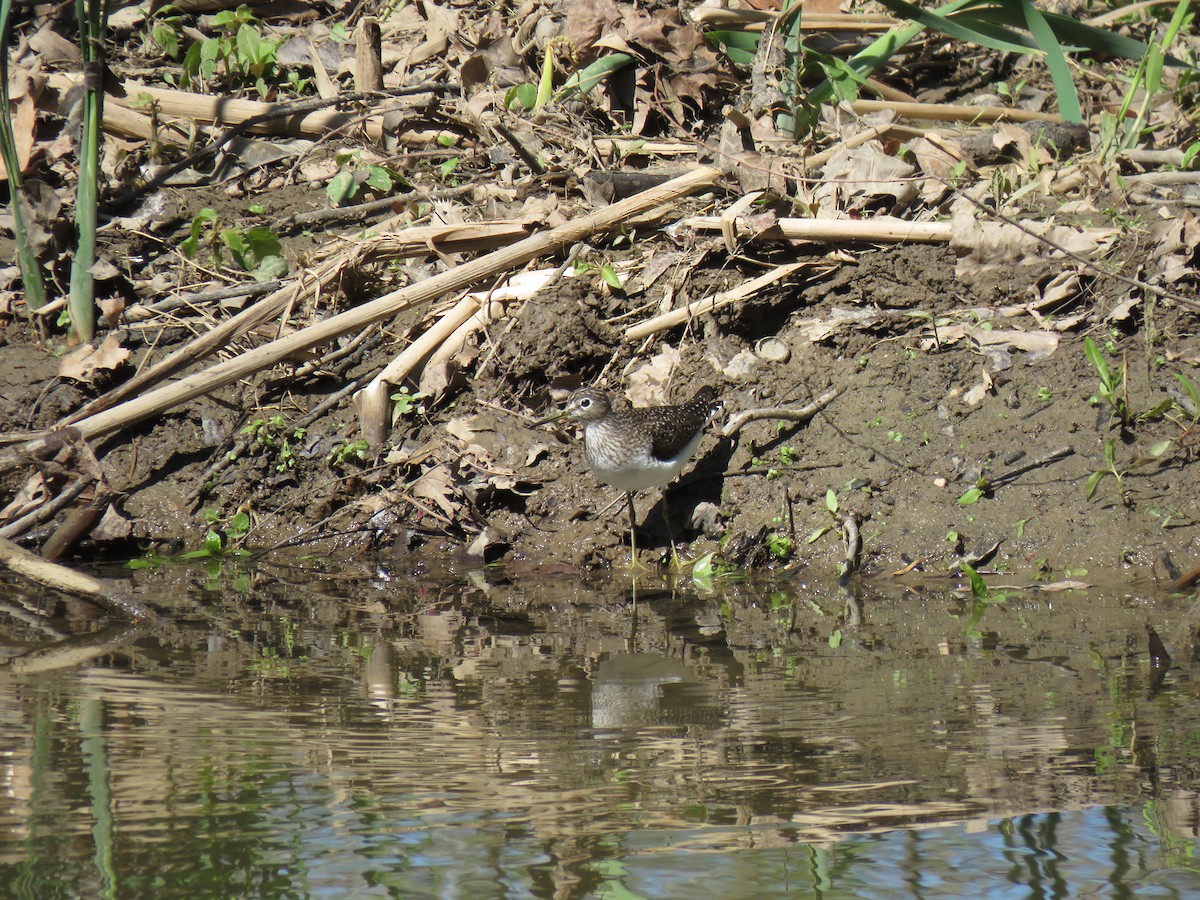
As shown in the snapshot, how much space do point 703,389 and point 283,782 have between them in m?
4.13

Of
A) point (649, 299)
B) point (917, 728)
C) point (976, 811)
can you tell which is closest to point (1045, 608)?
point (917, 728)

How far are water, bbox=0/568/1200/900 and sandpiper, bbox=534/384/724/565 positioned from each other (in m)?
0.95

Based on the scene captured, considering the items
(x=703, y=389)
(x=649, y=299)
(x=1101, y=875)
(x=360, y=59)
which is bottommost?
(x=1101, y=875)

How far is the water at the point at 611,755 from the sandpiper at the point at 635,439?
3.12 ft

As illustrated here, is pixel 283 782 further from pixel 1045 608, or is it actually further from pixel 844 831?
pixel 1045 608

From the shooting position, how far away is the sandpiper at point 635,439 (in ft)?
19.8

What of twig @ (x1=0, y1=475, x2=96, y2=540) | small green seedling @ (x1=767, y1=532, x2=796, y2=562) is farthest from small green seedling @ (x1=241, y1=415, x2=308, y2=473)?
small green seedling @ (x1=767, y1=532, x2=796, y2=562)

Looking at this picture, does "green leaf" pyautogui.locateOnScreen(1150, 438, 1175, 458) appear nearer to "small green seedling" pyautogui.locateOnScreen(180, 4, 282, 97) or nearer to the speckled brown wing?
the speckled brown wing

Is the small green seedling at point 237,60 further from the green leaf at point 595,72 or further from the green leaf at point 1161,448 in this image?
the green leaf at point 1161,448

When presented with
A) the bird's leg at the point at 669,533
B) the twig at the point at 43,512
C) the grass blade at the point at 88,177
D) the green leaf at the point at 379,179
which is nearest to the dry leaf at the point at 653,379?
the bird's leg at the point at 669,533

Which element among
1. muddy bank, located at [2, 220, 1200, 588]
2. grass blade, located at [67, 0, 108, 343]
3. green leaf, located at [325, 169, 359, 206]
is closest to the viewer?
muddy bank, located at [2, 220, 1200, 588]

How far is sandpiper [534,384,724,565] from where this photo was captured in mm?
6043

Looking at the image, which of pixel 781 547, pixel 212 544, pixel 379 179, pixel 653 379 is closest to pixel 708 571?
pixel 781 547

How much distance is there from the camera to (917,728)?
352cm
